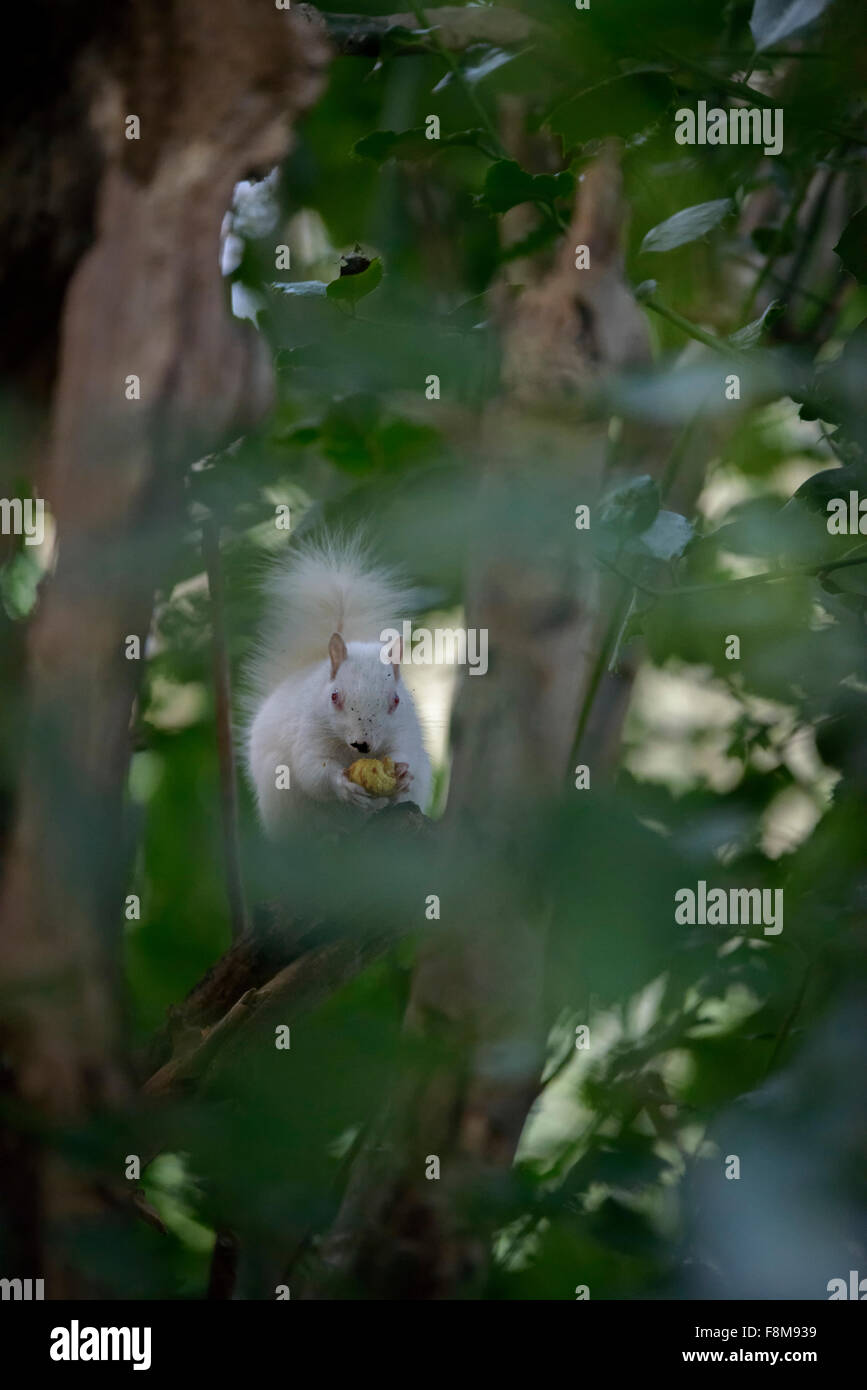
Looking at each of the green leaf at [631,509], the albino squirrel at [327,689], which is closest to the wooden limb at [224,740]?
the albino squirrel at [327,689]

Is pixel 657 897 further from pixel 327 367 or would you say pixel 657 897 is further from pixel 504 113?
pixel 504 113

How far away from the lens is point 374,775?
40.6 inches

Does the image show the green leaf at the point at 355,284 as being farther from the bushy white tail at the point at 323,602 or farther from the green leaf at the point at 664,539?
the bushy white tail at the point at 323,602

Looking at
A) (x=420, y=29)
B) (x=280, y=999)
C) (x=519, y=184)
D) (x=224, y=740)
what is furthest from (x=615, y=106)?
(x=280, y=999)

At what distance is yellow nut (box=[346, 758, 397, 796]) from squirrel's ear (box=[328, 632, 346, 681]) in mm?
81

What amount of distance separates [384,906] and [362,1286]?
22.0 inches

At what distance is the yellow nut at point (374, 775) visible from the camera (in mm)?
1026

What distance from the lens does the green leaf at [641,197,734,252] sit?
60 cm

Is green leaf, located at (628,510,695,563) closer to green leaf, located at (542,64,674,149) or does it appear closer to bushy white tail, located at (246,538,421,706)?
green leaf, located at (542,64,674,149)

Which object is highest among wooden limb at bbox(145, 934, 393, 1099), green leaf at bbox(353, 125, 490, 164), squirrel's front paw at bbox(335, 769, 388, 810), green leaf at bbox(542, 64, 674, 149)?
green leaf at bbox(353, 125, 490, 164)

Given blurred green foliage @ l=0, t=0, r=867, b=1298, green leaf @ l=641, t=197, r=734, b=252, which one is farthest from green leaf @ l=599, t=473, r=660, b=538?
green leaf @ l=641, t=197, r=734, b=252

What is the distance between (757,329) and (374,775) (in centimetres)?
55

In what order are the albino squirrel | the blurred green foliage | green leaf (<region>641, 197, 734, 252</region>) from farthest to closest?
1. the albino squirrel
2. green leaf (<region>641, 197, 734, 252</region>)
3. the blurred green foliage

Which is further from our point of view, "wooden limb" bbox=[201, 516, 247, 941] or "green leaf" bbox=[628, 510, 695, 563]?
"wooden limb" bbox=[201, 516, 247, 941]
